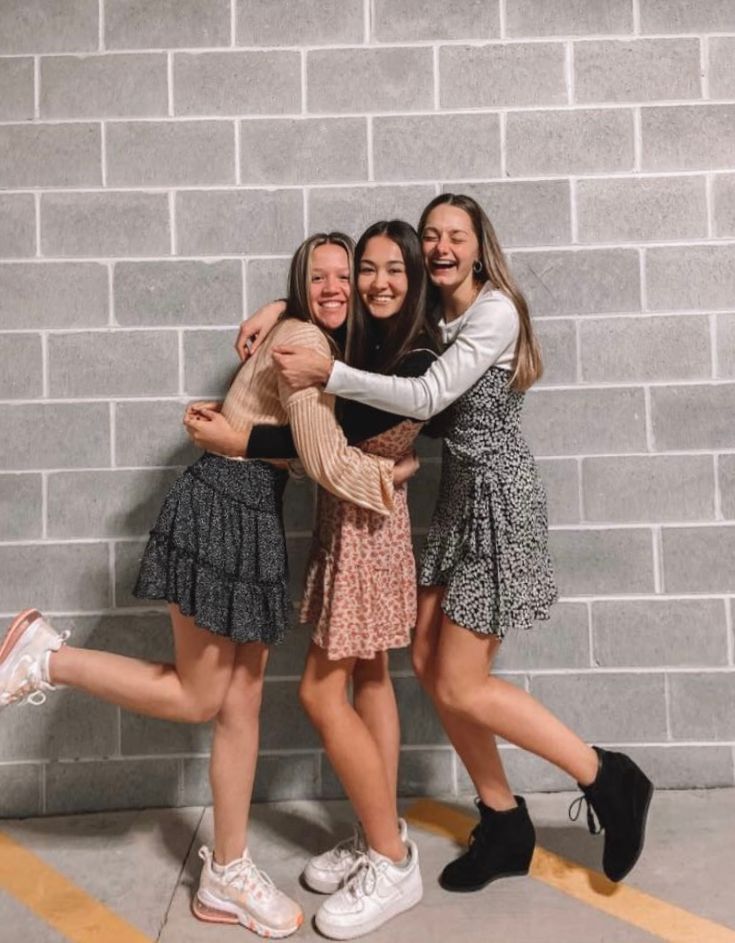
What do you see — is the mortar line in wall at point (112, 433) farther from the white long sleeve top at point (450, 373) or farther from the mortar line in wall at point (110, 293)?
the white long sleeve top at point (450, 373)

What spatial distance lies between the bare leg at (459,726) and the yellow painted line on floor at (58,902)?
2.94 feet

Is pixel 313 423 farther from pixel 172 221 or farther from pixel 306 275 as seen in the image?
pixel 172 221

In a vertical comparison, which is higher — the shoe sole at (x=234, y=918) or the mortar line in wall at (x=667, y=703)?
the mortar line in wall at (x=667, y=703)

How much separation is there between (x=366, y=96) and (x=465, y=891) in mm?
2254

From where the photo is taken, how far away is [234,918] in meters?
2.04

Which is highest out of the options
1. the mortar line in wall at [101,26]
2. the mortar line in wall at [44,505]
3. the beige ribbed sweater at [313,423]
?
the mortar line in wall at [101,26]

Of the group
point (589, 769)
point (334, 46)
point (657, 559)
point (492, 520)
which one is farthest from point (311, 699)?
point (334, 46)

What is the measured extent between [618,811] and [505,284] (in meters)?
1.34

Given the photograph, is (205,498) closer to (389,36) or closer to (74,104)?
(74,104)

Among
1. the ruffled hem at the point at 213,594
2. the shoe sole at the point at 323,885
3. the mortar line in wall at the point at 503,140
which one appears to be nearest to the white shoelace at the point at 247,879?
the shoe sole at the point at 323,885

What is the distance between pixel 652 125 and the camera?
2559mm

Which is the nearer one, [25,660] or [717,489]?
A: [25,660]

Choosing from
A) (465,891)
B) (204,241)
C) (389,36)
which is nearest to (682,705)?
(465,891)

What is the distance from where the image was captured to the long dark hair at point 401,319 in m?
2.01
